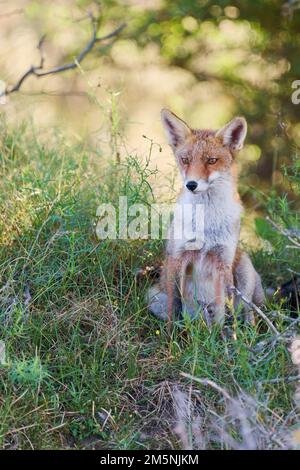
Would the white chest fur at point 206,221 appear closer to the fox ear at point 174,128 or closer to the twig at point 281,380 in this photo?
the fox ear at point 174,128

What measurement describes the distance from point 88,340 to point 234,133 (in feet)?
5.98

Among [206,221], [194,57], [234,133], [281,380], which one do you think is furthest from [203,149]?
[194,57]

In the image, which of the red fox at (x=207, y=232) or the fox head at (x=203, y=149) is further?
the red fox at (x=207, y=232)

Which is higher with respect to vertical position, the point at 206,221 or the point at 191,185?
the point at 191,185

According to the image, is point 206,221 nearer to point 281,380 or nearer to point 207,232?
point 207,232

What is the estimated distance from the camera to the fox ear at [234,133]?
5.00 metres

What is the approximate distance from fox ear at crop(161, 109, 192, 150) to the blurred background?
2.11 meters

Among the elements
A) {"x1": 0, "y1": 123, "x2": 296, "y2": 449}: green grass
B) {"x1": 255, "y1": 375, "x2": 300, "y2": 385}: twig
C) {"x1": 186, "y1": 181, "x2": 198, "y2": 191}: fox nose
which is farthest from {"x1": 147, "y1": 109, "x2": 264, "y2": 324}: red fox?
{"x1": 255, "y1": 375, "x2": 300, "y2": 385}: twig

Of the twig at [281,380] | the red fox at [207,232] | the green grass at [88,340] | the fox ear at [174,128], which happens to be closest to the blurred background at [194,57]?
the green grass at [88,340]

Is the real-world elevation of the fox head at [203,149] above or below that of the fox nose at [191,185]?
above

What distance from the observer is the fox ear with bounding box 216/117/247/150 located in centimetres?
500

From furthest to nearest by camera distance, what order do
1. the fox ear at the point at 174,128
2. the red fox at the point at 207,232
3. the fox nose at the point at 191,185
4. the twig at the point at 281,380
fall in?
the fox ear at the point at 174,128, the red fox at the point at 207,232, the fox nose at the point at 191,185, the twig at the point at 281,380

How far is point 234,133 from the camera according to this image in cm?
506
